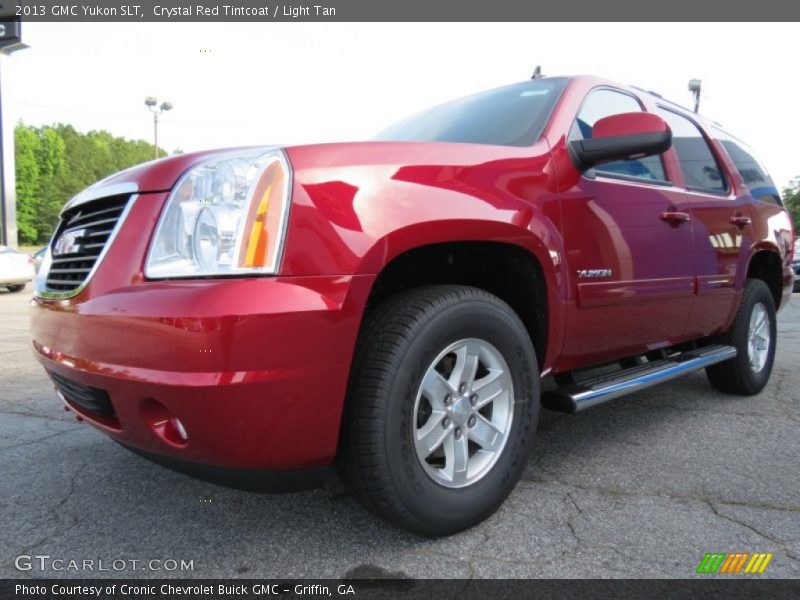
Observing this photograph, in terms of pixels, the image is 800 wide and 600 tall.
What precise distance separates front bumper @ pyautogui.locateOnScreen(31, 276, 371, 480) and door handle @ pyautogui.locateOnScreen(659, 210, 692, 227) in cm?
181

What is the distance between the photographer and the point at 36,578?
167cm

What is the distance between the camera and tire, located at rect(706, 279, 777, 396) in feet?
12.1

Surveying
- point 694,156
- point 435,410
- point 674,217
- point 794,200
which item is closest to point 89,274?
point 435,410

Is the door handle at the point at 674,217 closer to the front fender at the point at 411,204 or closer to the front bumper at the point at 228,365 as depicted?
the front fender at the point at 411,204

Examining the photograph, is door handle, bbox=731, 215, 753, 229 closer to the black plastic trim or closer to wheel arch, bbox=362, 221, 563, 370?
wheel arch, bbox=362, 221, 563, 370

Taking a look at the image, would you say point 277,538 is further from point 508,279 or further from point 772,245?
point 772,245

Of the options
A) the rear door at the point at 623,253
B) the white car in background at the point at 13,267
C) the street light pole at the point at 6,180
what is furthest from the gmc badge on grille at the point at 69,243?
the street light pole at the point at 6,180

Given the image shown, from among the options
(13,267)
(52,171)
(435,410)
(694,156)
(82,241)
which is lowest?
(52,171)

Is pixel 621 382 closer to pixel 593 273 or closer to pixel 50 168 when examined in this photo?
pixel 593 273

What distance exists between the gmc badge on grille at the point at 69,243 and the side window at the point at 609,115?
6.21 ft

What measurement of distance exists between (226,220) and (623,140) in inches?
60.9

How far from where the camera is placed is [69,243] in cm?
197

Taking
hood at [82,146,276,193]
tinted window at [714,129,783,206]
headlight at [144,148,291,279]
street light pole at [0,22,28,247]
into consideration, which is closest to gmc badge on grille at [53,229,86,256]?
hood at [82,146,276,193]

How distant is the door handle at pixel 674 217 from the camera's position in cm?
279
